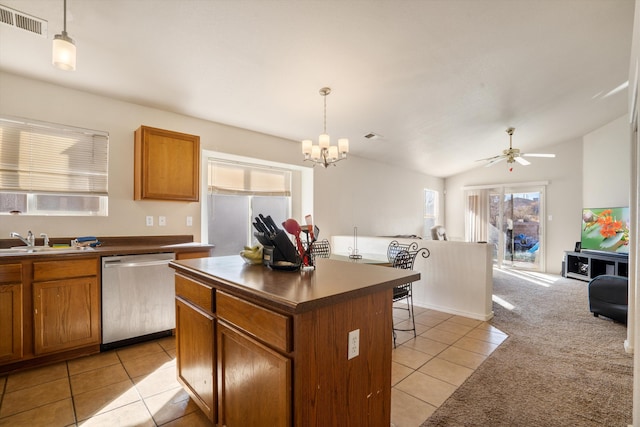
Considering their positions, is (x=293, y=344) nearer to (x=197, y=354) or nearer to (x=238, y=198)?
(x=197, y=354)

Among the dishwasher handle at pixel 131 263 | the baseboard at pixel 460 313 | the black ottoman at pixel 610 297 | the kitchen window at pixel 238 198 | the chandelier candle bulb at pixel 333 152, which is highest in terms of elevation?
the chandelier candle bulb at pixel 333 152

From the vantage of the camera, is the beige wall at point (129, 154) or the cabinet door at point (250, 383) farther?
the beige wall at point (129, 154)

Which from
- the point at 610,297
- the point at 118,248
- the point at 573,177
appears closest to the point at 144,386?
the point at 118,248

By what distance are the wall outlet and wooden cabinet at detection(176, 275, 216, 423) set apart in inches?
29.7

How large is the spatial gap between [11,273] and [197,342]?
175 cm

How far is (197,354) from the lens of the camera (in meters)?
1.78

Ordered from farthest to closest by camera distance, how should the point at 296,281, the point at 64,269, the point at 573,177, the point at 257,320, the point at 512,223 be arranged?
the point at 512,223 → the point at 573,177 → the point at 64,269 → the point at 296,281 → the point at 257,320

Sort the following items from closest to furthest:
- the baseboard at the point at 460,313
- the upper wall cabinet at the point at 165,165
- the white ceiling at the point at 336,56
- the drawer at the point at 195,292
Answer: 1. the drawer at the point at 195,292
2. the white ceiling at the point at 336,56
3. the upper wall cabinet at the point at 165,165
4. the baseboard at the point at 460,313

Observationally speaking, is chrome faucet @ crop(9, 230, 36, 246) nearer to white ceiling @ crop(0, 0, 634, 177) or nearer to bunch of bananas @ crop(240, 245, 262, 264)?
white ceiling @ crop(0, 0, 634, 177)

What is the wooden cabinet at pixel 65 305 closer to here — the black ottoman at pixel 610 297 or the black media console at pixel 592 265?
the black ottoman at pixel 610 297

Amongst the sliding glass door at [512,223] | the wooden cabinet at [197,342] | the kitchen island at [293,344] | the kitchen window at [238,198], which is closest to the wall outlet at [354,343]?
the kitchen island at [293,344]

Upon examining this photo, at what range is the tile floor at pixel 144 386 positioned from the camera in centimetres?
185

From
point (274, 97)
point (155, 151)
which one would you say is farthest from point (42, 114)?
point (274, 97)

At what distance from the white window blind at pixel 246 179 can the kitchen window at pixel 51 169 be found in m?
1.30
